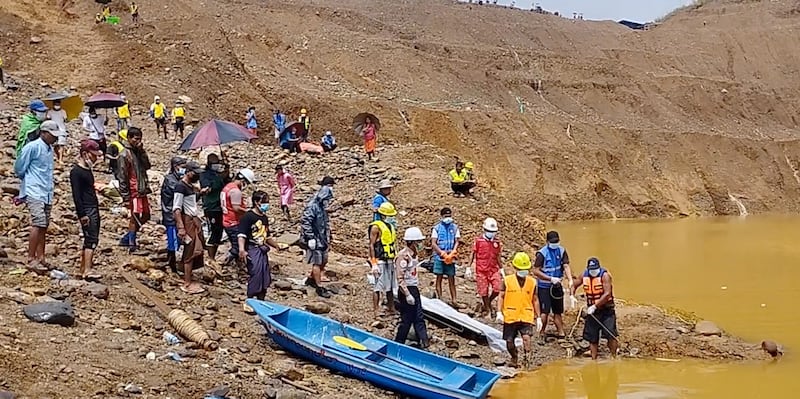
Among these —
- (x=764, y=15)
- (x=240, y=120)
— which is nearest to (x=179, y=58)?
(x=240, y=120)

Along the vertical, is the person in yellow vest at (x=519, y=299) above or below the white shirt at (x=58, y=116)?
below

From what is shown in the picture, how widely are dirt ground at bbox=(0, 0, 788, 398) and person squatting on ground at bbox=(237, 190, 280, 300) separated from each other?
0.48 metres

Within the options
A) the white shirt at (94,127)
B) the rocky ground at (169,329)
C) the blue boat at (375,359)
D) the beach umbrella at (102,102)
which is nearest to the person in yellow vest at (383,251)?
the rocky ground at (169,329)

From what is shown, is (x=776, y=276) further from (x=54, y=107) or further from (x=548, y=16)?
(x=548, y=16)

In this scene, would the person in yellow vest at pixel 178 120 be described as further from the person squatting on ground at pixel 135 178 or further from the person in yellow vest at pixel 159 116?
the person squatting on ground at pixel 135 178

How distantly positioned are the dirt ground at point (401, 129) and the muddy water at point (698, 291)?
2.56 ft

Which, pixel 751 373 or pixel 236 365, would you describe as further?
pixel 751 373

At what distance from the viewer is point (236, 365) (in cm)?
849

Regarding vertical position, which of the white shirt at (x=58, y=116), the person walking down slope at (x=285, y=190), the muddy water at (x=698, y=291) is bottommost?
the muddy water at (x=698, y=291)

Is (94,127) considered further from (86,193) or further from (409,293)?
(409,293)

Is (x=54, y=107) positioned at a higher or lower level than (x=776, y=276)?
higher

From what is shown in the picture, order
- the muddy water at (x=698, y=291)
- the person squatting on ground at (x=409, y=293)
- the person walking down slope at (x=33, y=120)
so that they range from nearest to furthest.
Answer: the person squatting on ground at (x=409, y=293), the muddy water at (x=698, y=291), the person walking down slope at (x=33, y=120)

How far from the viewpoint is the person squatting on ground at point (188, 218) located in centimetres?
976

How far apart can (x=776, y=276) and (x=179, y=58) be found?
18.6 m
